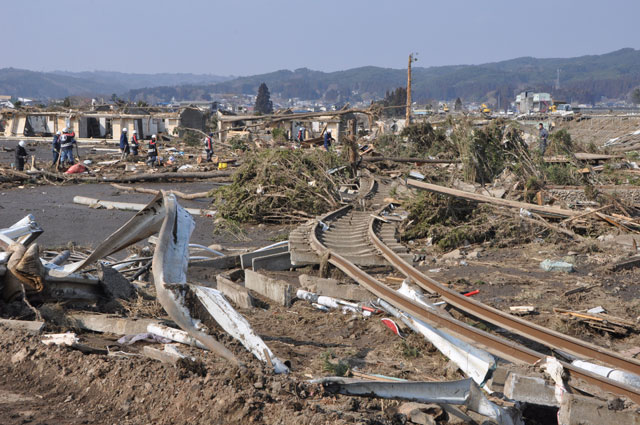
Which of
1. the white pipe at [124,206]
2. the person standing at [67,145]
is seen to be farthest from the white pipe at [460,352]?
the person standing at [67,145]

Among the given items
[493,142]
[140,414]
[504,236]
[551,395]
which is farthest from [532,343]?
[493,142]

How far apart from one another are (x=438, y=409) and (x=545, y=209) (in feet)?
27.0

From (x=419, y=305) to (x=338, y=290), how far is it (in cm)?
142

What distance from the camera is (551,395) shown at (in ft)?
16.4

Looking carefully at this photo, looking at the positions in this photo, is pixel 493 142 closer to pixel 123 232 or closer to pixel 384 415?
pixel 123 232

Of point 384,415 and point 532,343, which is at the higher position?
point 384,415

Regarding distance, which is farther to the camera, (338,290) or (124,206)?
(124,206)

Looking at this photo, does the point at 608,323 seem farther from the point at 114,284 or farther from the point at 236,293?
the point at 114,284

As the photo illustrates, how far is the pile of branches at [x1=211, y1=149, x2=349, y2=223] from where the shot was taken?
48.3 ft

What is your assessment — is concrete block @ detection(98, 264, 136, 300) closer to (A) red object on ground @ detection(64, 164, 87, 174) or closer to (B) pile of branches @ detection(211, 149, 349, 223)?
(B) pile of branches @ detection(211, 149, 349, 223)

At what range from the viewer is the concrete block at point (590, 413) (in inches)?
179

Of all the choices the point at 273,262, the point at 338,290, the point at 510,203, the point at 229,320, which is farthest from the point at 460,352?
the point at 510,203

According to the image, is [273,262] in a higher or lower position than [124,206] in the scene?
higher

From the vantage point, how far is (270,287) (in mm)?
8453
